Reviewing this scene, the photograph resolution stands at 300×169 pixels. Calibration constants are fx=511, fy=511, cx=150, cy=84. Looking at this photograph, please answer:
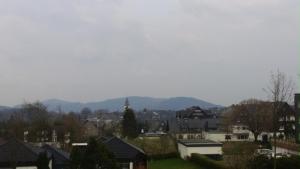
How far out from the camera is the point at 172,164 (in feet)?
156

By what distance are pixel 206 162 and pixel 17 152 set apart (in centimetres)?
1561

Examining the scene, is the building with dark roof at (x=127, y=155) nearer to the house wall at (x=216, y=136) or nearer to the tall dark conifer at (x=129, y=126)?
the tall dark conifer at (x=129, y=126)

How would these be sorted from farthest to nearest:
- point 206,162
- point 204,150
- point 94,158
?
point 204,150, point 206,162, point 94,158

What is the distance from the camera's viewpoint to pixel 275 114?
26344 millimetres

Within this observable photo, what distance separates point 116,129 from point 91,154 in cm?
6197

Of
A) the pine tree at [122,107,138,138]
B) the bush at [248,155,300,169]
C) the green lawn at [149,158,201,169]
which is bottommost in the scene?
the green lawn at [149,158,201,169]

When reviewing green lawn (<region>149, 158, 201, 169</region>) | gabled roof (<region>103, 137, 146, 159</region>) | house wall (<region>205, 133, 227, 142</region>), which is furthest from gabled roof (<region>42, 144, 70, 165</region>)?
house wall (<region>205, 133, 227, 142</region>)

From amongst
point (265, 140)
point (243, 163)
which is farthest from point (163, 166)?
point (265, 140)

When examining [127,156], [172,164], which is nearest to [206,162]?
[172,164]

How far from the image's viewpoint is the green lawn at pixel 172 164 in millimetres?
44513

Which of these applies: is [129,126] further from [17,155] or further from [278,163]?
[278,163]

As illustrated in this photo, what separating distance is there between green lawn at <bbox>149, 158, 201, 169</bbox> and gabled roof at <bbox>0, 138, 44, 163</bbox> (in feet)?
45.4

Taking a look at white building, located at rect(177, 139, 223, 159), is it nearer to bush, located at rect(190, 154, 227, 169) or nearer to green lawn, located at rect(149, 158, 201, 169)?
green lawn, located at rect(149, 158, 201, 169)

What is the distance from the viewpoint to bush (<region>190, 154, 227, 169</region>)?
119 ft
